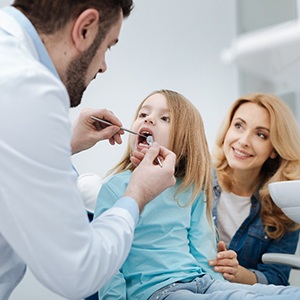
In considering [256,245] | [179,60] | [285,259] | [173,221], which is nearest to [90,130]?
[173,221]

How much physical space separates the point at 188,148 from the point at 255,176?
1.77 feet

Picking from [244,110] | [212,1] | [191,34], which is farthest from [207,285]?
[212,1]

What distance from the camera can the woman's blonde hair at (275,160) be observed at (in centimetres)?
185

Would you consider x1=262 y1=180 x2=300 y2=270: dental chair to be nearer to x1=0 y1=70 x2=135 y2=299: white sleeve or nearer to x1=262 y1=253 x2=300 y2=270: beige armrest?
x1=262 y1=253 x2=300 y2=270: beige armrest

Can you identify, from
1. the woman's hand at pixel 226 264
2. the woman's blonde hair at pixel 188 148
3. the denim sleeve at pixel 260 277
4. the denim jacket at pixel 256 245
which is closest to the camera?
the woman's hand at pixel 226 264

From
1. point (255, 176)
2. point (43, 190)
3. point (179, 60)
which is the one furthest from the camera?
point (179, 60)

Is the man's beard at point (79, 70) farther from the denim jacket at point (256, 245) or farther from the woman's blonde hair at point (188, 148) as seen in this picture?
the denim jacket at point (256, 245)

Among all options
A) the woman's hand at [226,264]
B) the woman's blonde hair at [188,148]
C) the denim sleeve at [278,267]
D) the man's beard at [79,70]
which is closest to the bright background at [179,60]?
the denim sleeve at [278,267]

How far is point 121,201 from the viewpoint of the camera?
0.97 metres

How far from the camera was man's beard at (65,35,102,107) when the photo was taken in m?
0.97

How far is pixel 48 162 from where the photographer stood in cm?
79

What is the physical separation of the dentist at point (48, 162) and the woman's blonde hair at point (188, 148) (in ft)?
1.89

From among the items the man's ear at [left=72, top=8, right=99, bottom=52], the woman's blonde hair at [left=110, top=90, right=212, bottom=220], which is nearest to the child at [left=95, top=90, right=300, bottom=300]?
the woman's blonde hair at [left=110, top=90, right=212, bottom=220]

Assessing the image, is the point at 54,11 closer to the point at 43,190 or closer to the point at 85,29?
the point at 85,29
